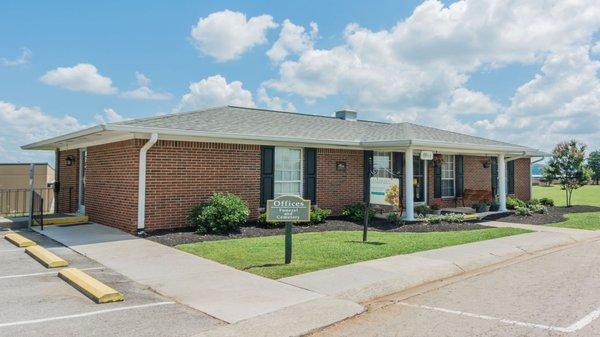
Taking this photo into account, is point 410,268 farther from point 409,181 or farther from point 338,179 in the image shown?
point 338,179

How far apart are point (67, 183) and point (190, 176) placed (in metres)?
7.92

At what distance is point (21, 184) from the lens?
23.0 metres

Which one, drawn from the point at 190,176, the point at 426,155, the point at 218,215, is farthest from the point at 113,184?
the point at 426,155

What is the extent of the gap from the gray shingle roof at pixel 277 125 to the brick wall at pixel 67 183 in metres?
5.58

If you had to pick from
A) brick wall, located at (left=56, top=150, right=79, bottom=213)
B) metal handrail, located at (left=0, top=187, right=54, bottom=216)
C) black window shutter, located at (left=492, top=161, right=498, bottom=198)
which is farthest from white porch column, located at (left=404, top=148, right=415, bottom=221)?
metal handrail, located at (left=0, top=187, right=54, bottom=216)

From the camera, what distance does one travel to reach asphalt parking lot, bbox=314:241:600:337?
5.07 m

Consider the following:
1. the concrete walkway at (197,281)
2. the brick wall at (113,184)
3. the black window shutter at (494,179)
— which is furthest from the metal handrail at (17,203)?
the black window shutter at (494,179)

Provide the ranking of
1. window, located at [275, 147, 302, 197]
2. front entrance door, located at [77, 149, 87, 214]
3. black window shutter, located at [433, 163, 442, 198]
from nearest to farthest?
window, located at [275, 147, 302, 197] < front entrance door, located at [77, 149, 87, 214] < black window shutter, located at [433, 163, 442, 198]

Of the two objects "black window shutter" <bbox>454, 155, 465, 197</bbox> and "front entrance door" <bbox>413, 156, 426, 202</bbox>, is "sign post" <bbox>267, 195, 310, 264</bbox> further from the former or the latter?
"black window shutter" <bbox>454, 155, 465, 197</bbox>

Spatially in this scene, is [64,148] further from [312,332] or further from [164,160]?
[312,332]

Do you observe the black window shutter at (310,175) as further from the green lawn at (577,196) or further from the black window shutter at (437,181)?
the green lawn at (577,196)

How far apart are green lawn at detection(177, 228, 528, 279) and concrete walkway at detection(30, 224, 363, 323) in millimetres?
510

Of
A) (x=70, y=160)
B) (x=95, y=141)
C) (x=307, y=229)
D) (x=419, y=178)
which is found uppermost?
(x=95, y=141)

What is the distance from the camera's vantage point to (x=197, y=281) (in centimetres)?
700
